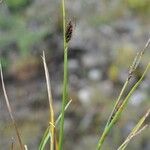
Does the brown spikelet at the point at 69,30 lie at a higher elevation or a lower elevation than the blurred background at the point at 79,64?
lower

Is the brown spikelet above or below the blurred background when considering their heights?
below

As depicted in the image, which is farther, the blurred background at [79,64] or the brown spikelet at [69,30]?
the blurred background at [79,64]

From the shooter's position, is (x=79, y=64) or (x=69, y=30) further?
(x=79, y=64)

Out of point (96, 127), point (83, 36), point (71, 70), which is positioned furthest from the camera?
point (83, 36)

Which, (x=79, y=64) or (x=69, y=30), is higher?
(x=79, y=64)

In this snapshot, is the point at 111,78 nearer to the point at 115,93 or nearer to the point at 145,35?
the point at 115,93

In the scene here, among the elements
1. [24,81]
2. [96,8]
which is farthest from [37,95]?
[96,8]

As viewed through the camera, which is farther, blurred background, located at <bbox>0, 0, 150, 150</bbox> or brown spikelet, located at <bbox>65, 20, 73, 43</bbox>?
blurred background, located at <bbox>0, 0, 150, 150</bbox>

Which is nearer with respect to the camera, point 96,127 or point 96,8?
point 96,127
